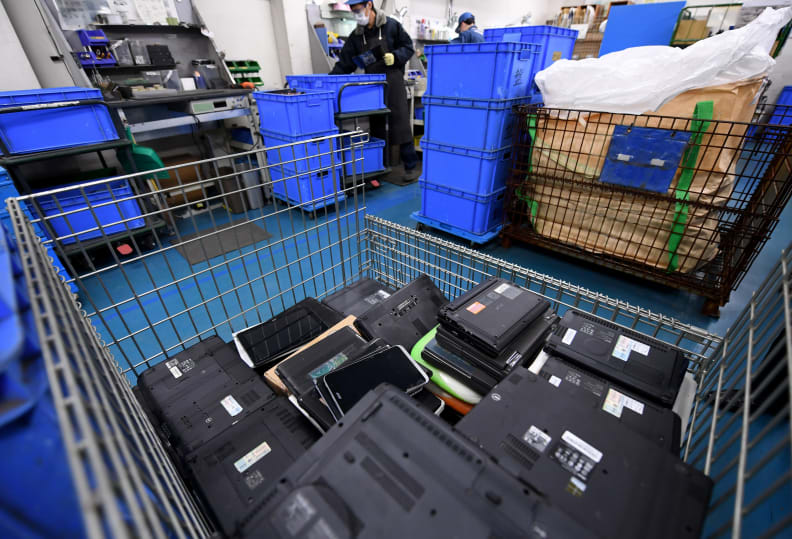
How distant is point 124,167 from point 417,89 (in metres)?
3.48

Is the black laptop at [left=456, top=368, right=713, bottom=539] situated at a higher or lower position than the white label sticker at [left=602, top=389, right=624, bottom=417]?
higher

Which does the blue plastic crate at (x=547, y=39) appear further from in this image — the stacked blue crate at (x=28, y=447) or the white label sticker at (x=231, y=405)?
the stacked blue crate at (x=28, y=447)

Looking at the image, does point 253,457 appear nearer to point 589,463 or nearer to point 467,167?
point 589,463

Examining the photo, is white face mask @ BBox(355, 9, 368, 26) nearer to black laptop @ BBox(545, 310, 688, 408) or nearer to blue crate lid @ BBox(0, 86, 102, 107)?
blue crate lid @ BBox(0, 86, 102, 107)

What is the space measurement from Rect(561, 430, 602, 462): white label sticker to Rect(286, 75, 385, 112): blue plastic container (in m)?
3.08

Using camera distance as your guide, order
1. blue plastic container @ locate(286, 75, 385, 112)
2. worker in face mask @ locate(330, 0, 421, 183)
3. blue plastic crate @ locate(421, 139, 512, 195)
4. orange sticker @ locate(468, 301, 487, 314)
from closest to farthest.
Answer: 1. orange sticker @ locate(468, 301, 487, 314)
2. blue plastic crate @ locate(421, 139, 512, 195)
3. blue plastic container @ locate(286, 75, 385, 112)
4. worker in face mask @ locate(330, 0, 421, 183)

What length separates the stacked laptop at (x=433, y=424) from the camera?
1.73 ft

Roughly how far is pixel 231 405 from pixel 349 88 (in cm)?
301

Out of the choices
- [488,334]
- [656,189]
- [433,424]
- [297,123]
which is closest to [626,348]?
[488,334]

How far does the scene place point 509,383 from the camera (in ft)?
2.83

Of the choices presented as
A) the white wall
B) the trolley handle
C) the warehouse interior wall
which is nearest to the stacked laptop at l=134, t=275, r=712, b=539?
the trolley handle

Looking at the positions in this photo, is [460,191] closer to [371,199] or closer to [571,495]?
[371,199]

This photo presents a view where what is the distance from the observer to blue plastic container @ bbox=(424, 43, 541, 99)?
2084 millimetres

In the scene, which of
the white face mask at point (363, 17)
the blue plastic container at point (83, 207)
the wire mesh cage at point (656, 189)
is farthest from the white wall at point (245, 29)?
A: the wire mesh cage at point (656, 189)
